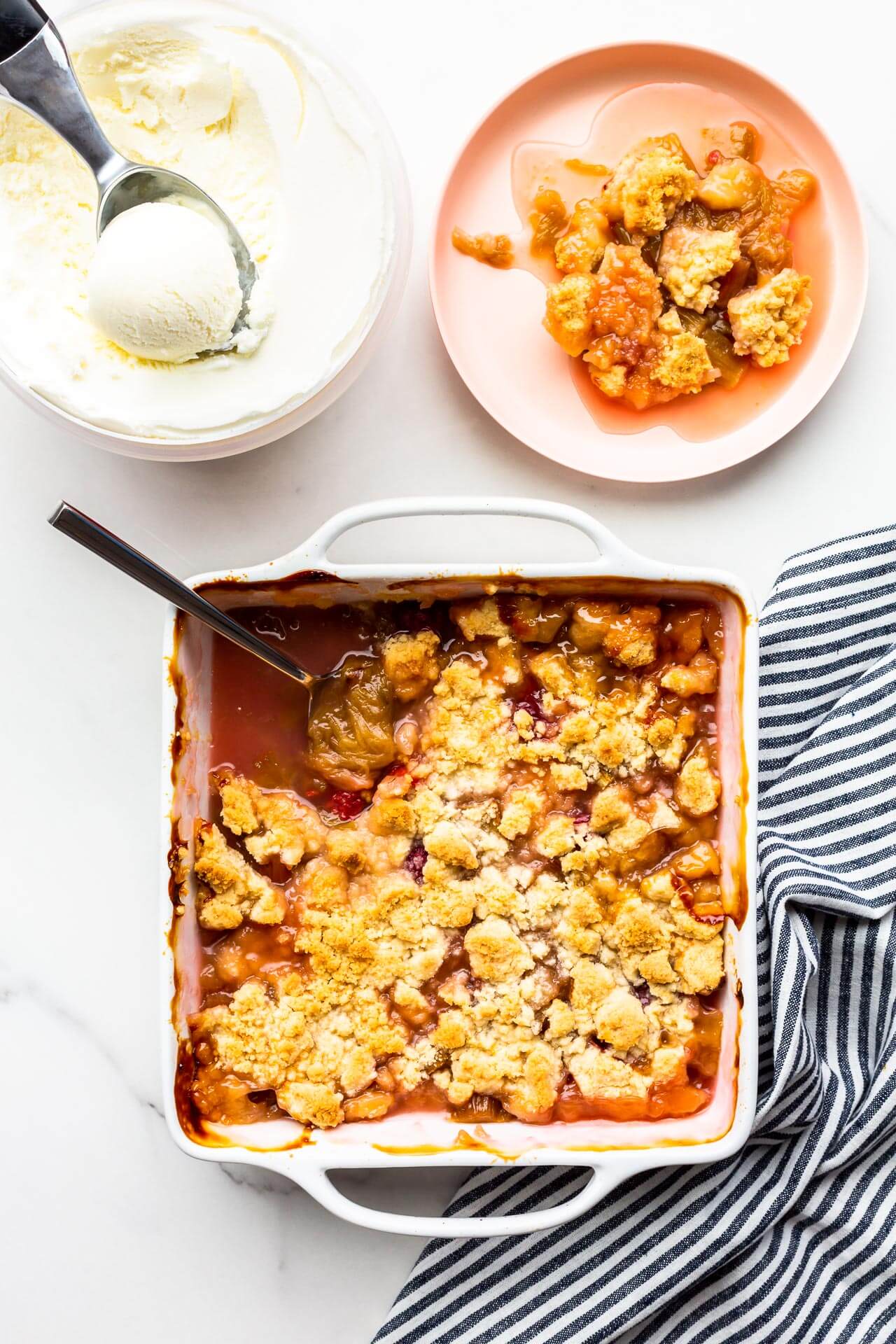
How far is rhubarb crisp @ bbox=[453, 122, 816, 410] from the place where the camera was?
166 cm

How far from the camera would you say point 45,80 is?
1465mm

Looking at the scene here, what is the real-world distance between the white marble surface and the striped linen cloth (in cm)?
15

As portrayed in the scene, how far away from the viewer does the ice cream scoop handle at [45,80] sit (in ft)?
4.73

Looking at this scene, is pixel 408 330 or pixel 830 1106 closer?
pixel 830 1106

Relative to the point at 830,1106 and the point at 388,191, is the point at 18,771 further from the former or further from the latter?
the point at 830,1106

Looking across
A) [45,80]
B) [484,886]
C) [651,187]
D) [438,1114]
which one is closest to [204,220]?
[45,80]

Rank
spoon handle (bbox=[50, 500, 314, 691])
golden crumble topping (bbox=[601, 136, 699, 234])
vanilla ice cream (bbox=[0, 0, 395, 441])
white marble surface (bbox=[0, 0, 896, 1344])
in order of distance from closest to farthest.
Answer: spoon handle (bbox=[50, 500, 314, 691]) < vanilla ice cream (bbox=[0, 0, 395, 441]) < golden crumble topping (bbox=[601, 136, 699, 234]) < white marble surface (bbox=[0, 0, 896, 1344])

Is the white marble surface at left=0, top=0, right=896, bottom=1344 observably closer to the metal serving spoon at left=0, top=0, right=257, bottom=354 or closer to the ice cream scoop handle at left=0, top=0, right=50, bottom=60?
the metal serving spoon at left=0, top=0, right=257, bottom=354

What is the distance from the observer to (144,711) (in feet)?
5.92

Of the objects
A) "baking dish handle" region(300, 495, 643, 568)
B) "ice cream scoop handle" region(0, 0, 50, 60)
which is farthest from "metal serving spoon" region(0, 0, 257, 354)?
"baking dish handle" region(300, 495, 643, 568)

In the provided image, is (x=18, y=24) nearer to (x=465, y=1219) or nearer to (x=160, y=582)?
(x=160, y=582)

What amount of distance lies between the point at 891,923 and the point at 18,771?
140 cm

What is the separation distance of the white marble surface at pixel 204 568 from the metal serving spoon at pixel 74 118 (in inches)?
14.0

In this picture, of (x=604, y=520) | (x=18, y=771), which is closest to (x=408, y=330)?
(x=604, y=520)
